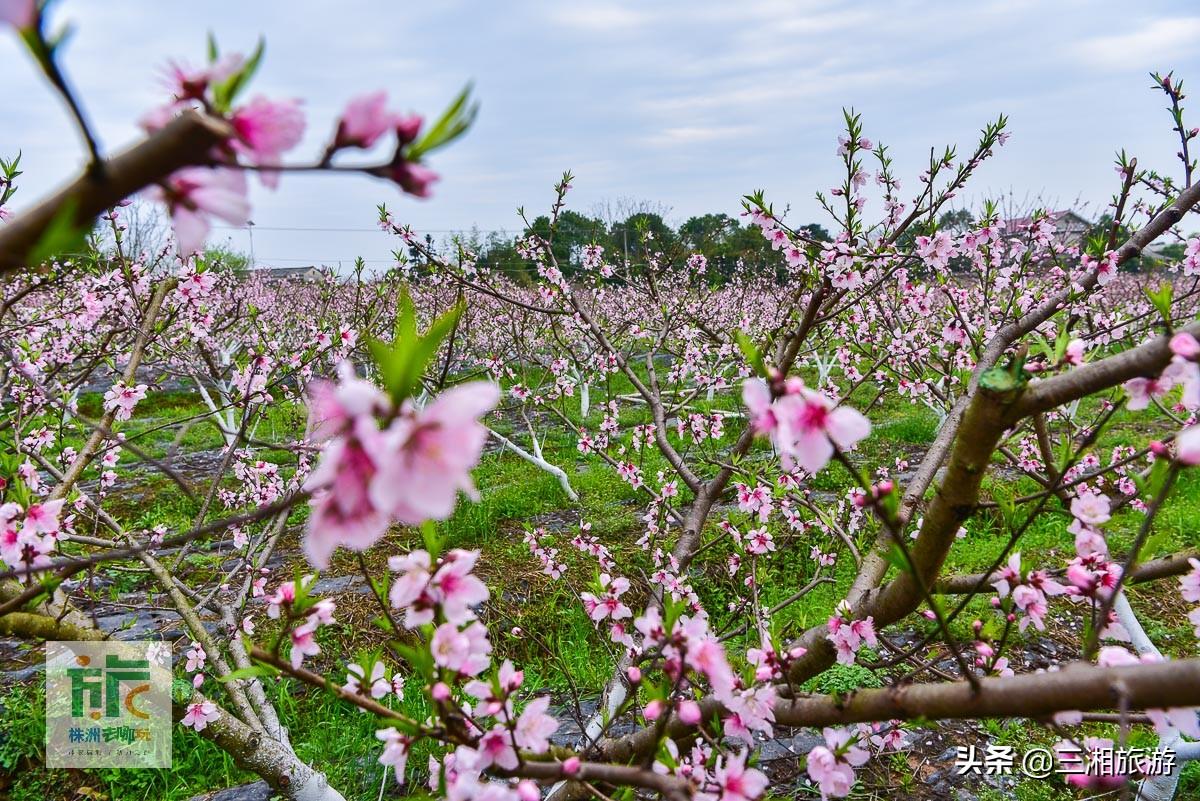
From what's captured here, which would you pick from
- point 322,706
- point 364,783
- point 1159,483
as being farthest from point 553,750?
point 322,706

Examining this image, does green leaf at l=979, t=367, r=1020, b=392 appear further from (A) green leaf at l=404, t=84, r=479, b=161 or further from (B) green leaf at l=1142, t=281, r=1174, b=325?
(A) green leaf at l=404, t=84, r=479, b=161

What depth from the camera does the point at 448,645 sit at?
1083mm

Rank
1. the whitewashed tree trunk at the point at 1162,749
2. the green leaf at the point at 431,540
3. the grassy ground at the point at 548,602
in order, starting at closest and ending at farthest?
the green leaf at the point at 431,540
the whitewashed tree trunk at the point at 1162,749
the grassy ground at the point at 548,602

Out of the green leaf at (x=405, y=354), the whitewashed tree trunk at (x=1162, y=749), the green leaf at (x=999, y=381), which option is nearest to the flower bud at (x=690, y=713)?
the green leaf at (x=999, y=381)

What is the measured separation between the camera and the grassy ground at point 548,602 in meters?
3.35

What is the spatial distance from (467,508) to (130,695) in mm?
3391

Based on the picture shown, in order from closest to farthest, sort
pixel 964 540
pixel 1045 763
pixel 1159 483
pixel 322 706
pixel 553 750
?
1. pixel 1159 483
2. pixel 553 750
3. pixel 1045 763
4. pixel 322 706
5. pixel 964 540

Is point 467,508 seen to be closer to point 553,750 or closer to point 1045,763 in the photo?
point 1045,763

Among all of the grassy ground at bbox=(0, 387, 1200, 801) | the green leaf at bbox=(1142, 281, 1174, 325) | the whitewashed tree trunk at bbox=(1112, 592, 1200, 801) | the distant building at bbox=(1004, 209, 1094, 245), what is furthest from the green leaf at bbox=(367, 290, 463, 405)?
the distant building at bbox=(1004, 209, 1094, 245)

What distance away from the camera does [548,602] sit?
4945mm

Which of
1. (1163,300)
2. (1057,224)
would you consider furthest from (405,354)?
(1057,224)

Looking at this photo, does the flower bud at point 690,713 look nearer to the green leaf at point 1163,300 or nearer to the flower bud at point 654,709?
the flower bud at point 654,709

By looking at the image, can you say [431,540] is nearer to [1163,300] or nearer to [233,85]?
[233,85]

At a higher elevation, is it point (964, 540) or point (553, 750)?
point (553, 750)
